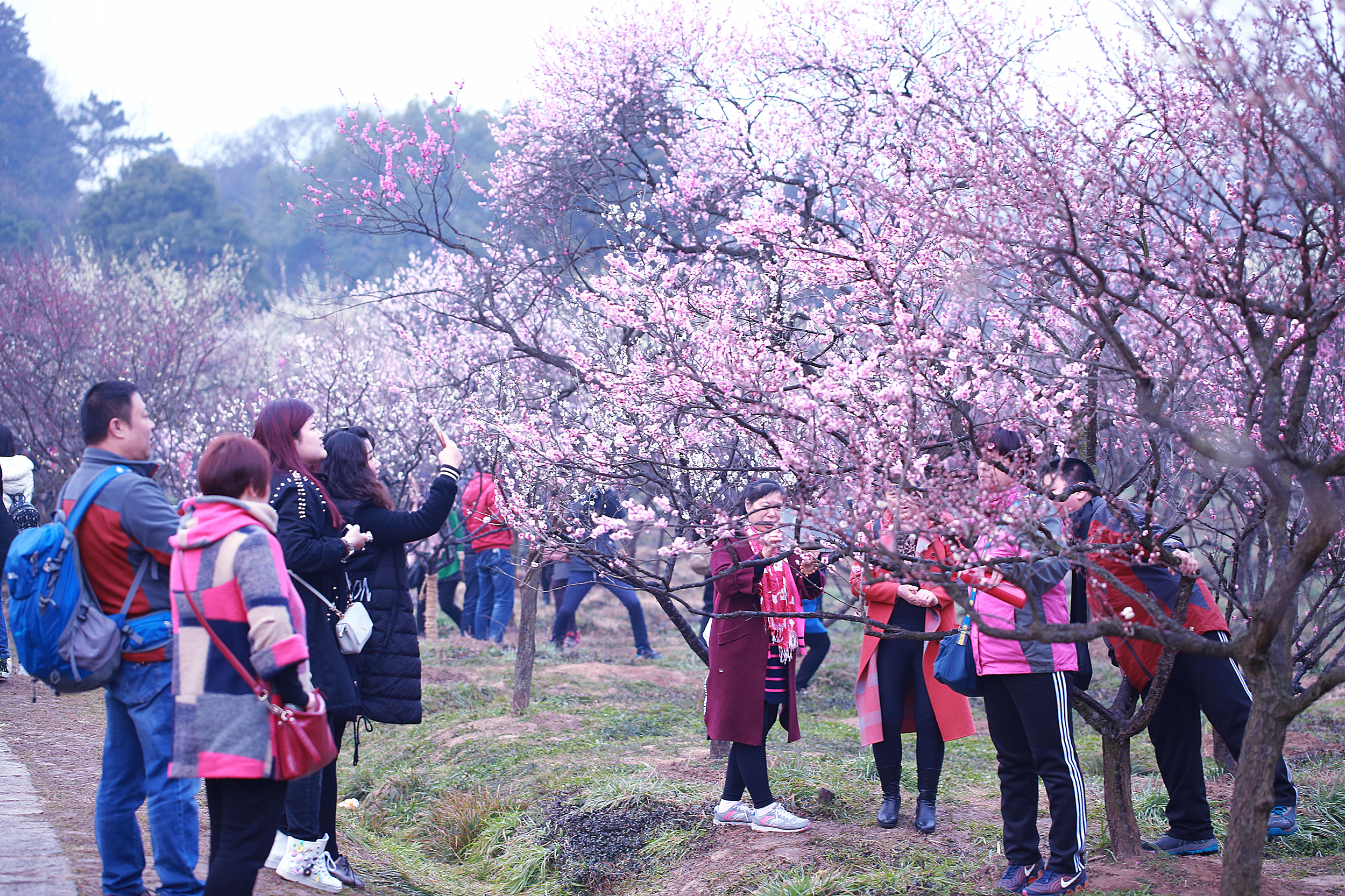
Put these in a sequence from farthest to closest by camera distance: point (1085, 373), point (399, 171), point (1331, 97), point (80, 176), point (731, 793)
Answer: point (80, 176)
point (399, 171)
point (731, 793)
point (1085, 373)
point (1331, 97)

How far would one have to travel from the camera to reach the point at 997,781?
632cm

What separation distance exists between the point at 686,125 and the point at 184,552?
7.97 m

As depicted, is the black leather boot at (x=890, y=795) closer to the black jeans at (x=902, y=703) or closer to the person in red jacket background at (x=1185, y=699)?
the black jeans at (x=902, y=703)

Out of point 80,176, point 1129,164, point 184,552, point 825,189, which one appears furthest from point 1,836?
point 80,176

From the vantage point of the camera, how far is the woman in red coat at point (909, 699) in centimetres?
515

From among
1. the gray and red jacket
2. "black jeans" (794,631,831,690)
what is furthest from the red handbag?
"black jeans" (794,631,831,690)

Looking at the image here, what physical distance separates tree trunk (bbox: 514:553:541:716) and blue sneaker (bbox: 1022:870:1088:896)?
13.9 feet

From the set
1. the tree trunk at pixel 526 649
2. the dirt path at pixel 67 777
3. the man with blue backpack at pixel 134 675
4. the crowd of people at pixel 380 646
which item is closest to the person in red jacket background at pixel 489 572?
the tree trunk at pixel 526 649

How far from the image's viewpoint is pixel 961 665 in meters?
4.39

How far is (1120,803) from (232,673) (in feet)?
11.8

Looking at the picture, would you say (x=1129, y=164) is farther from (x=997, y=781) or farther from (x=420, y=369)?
(x=420, y=369)

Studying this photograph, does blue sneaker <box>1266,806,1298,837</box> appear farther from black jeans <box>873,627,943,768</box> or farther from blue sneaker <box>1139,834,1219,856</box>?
black jeans <box>873,627,943,768</box>

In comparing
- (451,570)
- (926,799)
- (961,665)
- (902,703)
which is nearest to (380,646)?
(961,665)

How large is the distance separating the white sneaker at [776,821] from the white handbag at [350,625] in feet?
7.01
